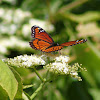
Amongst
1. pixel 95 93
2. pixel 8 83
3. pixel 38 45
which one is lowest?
pixel 95 93

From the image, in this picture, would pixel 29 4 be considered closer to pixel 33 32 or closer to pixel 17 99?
pixel 33 32

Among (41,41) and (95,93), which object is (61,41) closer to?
(95,93)

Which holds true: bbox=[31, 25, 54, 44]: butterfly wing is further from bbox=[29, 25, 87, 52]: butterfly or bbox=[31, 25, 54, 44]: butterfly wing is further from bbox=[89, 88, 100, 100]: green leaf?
bbox=[89, 88, 100, 100]: green leaf

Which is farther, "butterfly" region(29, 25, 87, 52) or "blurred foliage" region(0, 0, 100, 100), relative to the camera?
"blurred foliage" region(0, 0, 100, 100)

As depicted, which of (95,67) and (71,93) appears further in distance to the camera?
(71,93)

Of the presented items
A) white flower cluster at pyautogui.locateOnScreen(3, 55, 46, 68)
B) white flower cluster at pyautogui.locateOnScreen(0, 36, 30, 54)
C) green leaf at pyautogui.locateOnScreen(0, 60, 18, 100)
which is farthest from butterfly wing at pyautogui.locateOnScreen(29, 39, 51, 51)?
white flower cluster at pyautogui.locateOnScreen(0, 36, 30, 54)

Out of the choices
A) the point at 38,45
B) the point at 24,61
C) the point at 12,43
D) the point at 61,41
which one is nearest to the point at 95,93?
the point at 61,41

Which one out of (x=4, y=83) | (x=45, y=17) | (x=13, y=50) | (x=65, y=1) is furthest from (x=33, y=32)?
(x=65, y=1)

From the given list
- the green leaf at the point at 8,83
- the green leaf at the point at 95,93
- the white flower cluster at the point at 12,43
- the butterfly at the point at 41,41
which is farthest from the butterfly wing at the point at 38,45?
the green leaf at the point at 95,93

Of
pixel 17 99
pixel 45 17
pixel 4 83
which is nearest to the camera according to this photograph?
pixel 4 83

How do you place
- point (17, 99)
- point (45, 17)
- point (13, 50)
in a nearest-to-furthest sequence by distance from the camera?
point (17, 99) < point (13, 50) < point (45, 17)

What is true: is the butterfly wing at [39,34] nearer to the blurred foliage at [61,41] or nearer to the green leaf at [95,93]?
the blurred foliage at [61,41]
